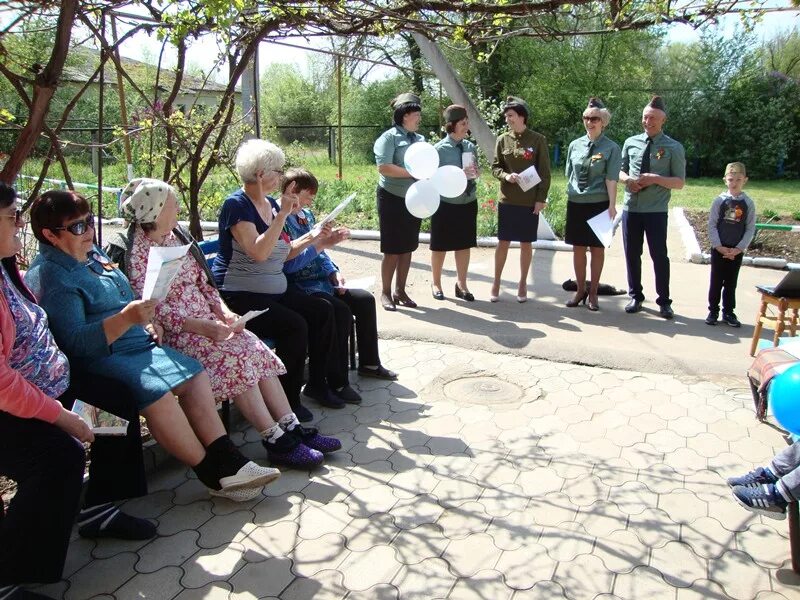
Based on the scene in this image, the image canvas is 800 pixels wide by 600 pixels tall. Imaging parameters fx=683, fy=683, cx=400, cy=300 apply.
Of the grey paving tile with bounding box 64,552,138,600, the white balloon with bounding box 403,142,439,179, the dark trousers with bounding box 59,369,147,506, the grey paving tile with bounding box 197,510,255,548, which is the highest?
the white balloon with bounding box 403,142,439,179

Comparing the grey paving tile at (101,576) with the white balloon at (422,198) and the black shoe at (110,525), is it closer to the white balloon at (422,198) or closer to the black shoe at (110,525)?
the black shoe at (110,525)

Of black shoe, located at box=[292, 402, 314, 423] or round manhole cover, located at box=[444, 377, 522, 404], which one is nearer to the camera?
black shoe, located at box=[292, 402, 314, 423]

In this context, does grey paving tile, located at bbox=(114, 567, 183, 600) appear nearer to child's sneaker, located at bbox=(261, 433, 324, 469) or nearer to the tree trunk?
child's sneaker, located at bbox=(261, 433, 324, 469)

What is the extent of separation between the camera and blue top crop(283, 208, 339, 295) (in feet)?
13.9

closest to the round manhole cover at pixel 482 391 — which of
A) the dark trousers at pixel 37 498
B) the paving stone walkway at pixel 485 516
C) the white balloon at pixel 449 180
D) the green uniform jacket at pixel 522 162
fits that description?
the paving stone walkway at pixel 485 516

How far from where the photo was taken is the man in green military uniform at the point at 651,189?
5.86m

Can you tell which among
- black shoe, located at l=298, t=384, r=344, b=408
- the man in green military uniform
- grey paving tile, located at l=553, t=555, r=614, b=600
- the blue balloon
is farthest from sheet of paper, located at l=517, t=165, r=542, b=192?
grey paving tile, located at l=553, t=555, r=614, b=600

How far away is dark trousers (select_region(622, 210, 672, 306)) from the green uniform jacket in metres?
0.81

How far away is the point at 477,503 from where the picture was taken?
3117 mm

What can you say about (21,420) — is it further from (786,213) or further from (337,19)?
(786,213)

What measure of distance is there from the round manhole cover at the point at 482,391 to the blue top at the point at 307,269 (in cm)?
103

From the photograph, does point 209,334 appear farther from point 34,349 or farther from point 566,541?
point 566,541

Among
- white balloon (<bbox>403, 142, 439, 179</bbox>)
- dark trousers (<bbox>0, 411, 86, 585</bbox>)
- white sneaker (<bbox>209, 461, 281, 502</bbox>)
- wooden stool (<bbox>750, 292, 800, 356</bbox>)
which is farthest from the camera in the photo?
white balloon (<bbox>403, 142, 439, 179</bbox>)

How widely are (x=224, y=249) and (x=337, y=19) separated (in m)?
1.50
